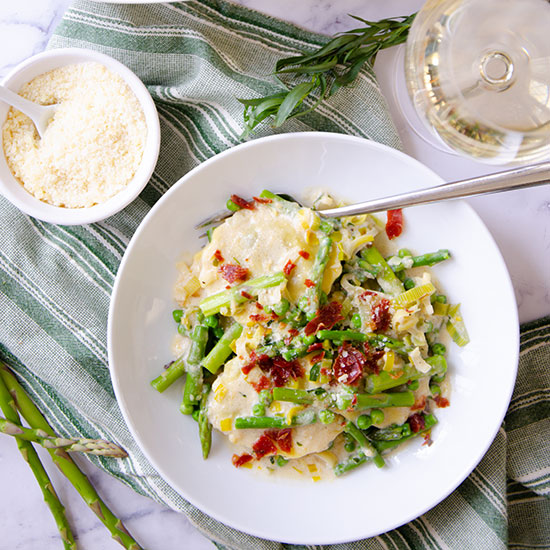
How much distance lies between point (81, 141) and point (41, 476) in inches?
67.2

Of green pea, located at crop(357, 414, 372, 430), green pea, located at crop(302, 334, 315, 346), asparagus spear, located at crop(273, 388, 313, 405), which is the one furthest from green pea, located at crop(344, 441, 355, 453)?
green pea, located at crop(302, 334, 315, 346)

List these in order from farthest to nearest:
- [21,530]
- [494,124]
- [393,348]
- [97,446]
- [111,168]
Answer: [21,530]
[97,446]
[111,168]
[393,348]
[494,124]

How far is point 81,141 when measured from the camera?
2.75m

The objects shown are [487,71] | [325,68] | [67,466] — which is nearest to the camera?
[487,71]

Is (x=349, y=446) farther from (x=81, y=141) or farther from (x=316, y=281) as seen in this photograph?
(x=81, y=141)

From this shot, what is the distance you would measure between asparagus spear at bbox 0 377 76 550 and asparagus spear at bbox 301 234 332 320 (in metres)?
1.60

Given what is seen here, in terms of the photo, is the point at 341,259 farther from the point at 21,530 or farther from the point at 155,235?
the point at 21,530

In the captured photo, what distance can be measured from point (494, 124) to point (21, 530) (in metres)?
3.08

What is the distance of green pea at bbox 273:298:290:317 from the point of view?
2.56 meters

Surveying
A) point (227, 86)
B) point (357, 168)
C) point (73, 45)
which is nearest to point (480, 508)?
point (357, 168)

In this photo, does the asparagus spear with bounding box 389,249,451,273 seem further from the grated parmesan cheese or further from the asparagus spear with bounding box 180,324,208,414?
the grated parmesan cheese

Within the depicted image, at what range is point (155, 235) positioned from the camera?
273cm

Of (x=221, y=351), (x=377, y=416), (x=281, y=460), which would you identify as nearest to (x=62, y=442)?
(x=221, y=351)

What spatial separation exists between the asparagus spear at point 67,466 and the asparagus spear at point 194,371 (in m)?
0.74
